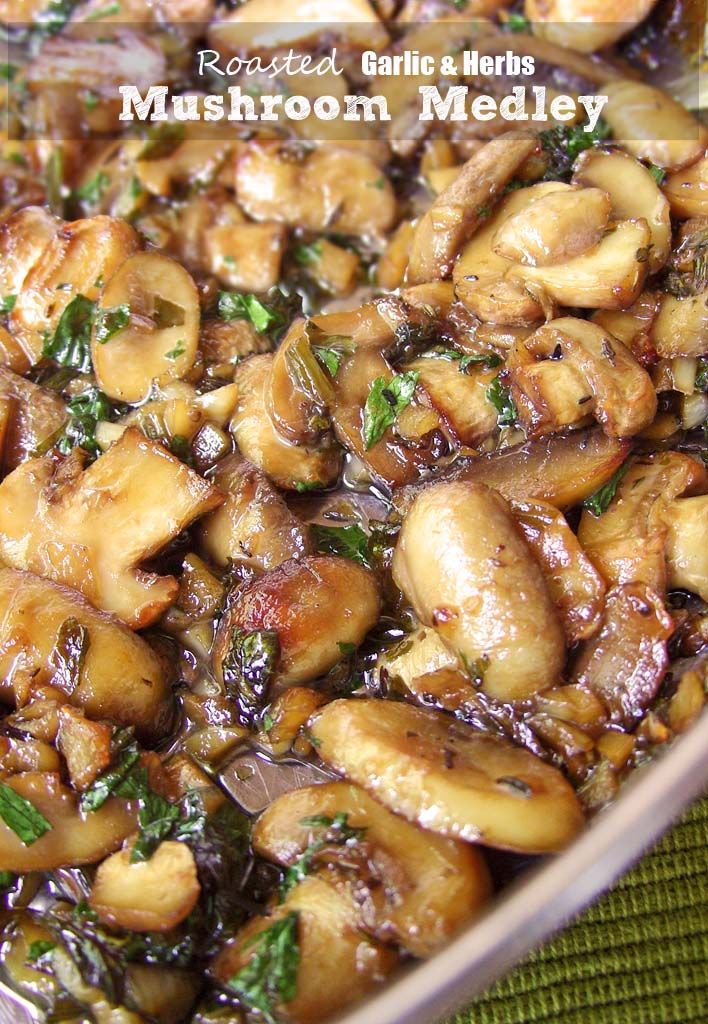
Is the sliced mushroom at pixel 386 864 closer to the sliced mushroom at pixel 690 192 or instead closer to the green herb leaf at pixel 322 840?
the green herb leaf at pixel 322 840

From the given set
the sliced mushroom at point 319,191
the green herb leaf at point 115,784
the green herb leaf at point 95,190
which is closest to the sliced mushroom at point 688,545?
the green herb leaf at point 115,784

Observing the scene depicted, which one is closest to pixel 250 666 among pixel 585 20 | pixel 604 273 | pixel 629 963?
pixel 629 963

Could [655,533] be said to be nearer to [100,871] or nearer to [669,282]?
[669,282]

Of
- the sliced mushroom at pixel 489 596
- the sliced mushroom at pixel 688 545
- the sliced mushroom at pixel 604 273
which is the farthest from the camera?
the sliced mushroom at pixel 604 273

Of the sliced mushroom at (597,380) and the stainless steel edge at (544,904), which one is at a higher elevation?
the sliced mushroom at (597,380)

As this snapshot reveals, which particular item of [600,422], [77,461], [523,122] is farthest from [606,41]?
[77,461]

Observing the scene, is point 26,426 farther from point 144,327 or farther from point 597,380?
point 597,380

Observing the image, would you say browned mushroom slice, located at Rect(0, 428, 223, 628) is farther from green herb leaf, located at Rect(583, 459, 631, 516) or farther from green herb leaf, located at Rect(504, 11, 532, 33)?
green herb leaf, located at Rect(504, 11, 532, 33)
